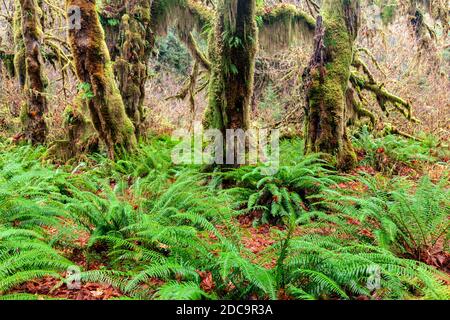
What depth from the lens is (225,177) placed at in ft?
18.5

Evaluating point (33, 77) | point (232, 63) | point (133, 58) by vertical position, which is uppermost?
point (133, 58)

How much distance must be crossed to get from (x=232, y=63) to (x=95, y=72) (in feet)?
7.94

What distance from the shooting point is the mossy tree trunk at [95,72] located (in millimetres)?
6184

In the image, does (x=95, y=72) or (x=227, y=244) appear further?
(x=95, y=72)

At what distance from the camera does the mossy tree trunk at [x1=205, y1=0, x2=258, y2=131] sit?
5566 millimetres

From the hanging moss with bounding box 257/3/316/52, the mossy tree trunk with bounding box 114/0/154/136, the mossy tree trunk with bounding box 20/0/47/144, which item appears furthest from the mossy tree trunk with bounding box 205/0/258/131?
the mossy tree trunk with bounding box 20/0/47/144

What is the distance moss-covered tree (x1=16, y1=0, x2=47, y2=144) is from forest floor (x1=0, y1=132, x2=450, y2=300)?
336 centimetres

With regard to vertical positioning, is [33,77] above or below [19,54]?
below

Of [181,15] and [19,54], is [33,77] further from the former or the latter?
[181,15]

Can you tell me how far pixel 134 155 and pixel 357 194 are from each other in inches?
162

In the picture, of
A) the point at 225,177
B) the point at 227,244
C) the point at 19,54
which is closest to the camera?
the point at 227,244

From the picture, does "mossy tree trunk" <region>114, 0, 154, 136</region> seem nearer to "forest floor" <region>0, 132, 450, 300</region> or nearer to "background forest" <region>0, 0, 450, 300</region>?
"background forest" <region>0, 0, 450, 300</region>

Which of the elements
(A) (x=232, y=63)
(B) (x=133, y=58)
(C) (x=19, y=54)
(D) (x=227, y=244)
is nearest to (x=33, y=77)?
(C) (x=19, y=54)
